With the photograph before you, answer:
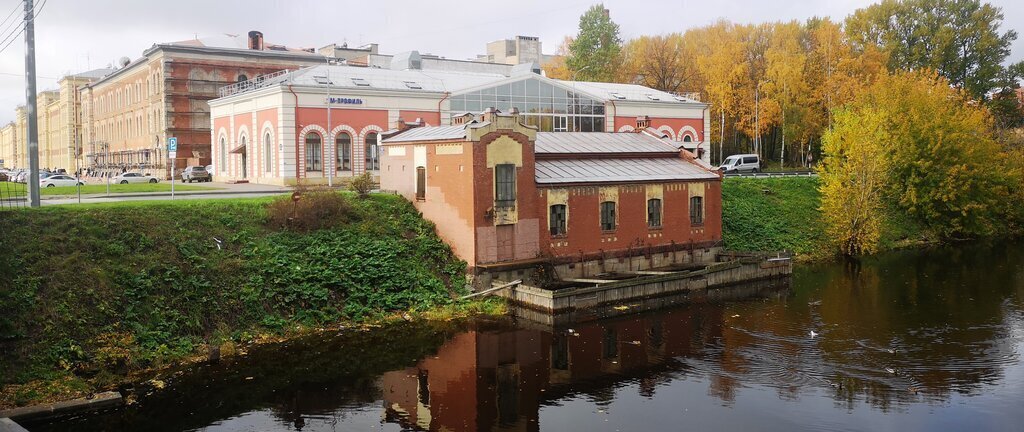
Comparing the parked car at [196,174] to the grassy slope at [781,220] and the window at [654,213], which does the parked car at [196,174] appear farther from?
the window at [654,213]

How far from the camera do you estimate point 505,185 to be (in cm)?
2848

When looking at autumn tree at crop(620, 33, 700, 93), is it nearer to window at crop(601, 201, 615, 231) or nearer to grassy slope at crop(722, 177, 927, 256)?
grassy slope at crop(722, 177, 927, 256)

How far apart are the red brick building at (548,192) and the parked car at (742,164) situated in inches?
811

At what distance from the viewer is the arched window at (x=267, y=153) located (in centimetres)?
4488

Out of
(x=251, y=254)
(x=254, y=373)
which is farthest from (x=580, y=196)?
(x=254, y=373)

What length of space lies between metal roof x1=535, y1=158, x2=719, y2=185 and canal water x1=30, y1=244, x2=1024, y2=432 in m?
6.28

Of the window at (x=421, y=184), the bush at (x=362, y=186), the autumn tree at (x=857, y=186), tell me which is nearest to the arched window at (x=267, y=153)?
the bush at (x=362, y=186)

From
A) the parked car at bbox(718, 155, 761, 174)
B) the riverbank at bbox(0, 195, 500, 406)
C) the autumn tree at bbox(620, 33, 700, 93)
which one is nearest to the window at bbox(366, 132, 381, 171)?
the riverbank at bbox(0, 195, 500, 406)

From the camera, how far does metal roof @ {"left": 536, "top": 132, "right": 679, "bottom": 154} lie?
3316 cm

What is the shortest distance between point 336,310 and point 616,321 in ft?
27.3

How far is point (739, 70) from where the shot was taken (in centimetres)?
5944

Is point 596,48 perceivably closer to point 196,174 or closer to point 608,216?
point 196,174

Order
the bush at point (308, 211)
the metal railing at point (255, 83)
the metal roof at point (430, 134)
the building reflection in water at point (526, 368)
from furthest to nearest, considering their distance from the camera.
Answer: the metal railing at point (255, 83)
the metal roof at point (430, 134)
the bush at point (308, 211)
the building reflection in water at point (526, 368)

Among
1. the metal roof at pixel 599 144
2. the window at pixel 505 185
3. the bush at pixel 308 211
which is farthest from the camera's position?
the metal roof at pixel 599 144
